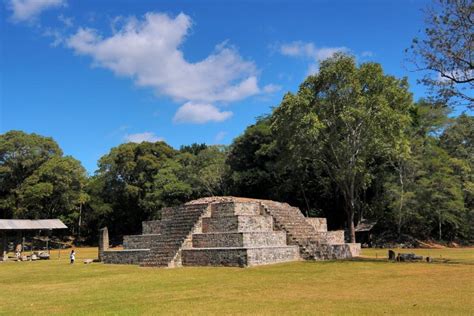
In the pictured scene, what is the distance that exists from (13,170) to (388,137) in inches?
1541

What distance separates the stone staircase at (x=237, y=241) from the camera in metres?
18.9

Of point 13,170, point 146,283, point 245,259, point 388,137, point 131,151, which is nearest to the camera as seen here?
point 146,283

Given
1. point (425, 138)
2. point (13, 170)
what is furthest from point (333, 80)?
point (13, 170)

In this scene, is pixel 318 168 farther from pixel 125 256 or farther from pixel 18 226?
pixel 18 226

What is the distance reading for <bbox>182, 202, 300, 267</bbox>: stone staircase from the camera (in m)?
18.9

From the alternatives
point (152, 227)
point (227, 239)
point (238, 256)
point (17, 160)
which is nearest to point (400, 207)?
point (227, 239)

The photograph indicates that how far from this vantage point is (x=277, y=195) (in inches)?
1678

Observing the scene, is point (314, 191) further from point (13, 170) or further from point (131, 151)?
point (13, 170)

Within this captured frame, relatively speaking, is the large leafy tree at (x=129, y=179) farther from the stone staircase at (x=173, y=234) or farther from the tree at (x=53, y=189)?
the stone staircase at (x=173, y=234)

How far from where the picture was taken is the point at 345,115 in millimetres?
27828

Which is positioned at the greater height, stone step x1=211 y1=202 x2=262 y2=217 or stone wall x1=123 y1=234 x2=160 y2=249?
stone step x1=211 y1=202 x2=262 y2=217

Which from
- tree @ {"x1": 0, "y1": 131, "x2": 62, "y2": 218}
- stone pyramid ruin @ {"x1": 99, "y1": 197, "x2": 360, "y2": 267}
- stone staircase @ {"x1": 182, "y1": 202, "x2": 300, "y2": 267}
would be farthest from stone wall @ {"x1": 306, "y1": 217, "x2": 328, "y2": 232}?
tree @ {"x1": 0, "y1": 131, "x2": 62, "y2": 218}

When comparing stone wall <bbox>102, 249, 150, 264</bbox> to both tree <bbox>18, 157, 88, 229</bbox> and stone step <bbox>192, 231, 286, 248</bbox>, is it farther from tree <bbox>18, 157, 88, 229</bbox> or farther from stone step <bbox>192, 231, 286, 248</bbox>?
tree <bbox>18, 157, 88, 229</bbox>

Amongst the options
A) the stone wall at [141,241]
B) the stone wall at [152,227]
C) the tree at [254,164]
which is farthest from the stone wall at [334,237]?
the tree at [254,164]
